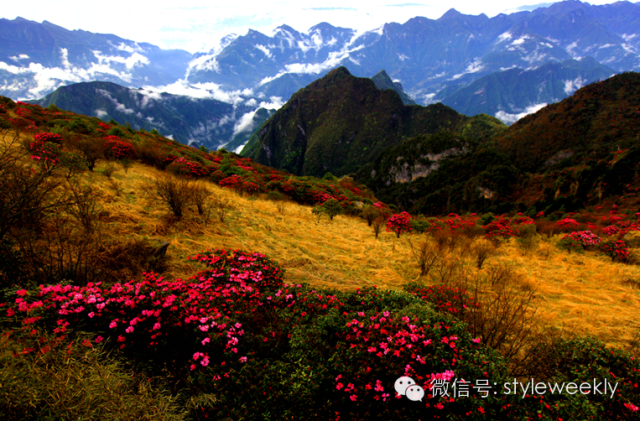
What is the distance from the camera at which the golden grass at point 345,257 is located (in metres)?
5.74

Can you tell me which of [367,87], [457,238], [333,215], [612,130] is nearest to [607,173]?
[457,238]

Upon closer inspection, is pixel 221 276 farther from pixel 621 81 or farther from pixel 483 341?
pixel 621 81

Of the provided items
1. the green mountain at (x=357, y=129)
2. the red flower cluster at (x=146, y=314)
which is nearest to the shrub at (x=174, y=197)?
the red flower cluster at (x=146, y=314)

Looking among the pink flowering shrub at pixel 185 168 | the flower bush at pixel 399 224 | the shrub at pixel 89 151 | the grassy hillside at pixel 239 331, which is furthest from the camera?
the pink flowering shrub at pixel 185 168

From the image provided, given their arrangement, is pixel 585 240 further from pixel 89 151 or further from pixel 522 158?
pixel 522 158

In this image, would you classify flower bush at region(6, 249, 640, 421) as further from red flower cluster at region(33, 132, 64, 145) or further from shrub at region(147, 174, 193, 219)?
red flower cluster at region(33, 132, 64, 145)

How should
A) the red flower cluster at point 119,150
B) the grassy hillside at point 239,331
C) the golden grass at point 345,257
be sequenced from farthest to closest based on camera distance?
the red flower cluster at point 119,150 < the golden grass at point 345,257 < the grassy hillside at point 239,331

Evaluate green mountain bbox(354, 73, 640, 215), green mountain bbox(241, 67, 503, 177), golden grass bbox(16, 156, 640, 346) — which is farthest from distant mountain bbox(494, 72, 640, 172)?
golden grass bbox(16, 156, 640, 346)

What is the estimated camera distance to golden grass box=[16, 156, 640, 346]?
574 cm

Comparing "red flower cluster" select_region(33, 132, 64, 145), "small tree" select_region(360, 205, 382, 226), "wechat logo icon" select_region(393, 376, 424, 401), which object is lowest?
"small tree" select_region(360, 205, 382, 226)

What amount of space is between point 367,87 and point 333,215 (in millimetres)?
205754

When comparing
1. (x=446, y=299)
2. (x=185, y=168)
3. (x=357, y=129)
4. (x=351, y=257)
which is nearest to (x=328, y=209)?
(x=351, y=257)

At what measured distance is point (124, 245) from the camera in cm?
526

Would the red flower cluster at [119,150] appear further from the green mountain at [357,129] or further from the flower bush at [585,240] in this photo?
the green mountain at [357,129]
